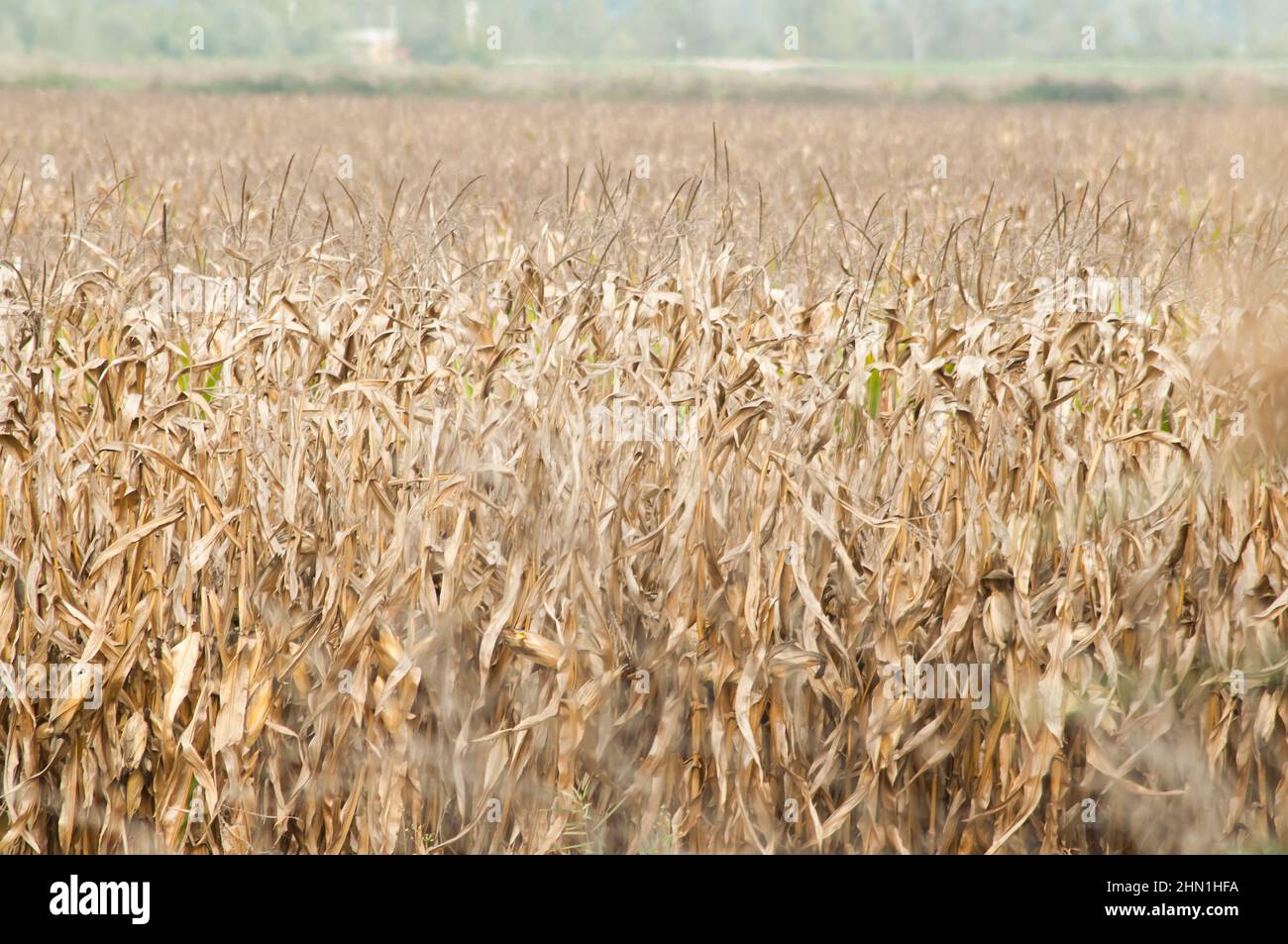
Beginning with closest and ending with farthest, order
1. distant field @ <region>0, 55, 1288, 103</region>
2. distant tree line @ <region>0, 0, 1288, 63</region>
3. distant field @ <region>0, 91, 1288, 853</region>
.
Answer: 1. distant field @ <region>0, 91, 1288, 853</region>
2. distant field @ <region>0, 55, 1288, 103</region>
3. distant tree line @ <region>0, 0, 1288, 63</region>

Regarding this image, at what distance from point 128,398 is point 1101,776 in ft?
8.17

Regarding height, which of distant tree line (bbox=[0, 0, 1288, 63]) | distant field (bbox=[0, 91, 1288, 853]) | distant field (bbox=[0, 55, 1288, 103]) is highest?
distant tree line (bbox=[0, 0, 1288, 63])

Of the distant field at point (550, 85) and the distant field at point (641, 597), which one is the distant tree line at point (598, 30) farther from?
the distant field at point (641, 597)

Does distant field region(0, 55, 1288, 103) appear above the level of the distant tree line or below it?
below

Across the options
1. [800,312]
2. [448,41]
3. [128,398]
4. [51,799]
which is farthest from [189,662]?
[448,41]

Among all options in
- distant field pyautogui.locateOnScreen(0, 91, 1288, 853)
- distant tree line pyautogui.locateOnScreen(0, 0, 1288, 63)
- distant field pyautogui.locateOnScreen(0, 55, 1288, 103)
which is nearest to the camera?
distant field pyautogui.locateOnScreen(0, 91, 1288, 853)

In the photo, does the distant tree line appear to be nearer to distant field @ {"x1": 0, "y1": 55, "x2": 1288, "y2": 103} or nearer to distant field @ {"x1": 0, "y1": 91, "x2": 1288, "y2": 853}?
distant field @ {"x1": 0, "y1": 55, "x2": 1288, "y2": 103}

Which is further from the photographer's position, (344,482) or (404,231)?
(404,231)

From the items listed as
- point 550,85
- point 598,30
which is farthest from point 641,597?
point 598,30

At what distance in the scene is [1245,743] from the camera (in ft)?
9.32

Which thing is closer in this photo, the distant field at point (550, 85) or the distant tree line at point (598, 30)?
the distant field at point (550, 85)

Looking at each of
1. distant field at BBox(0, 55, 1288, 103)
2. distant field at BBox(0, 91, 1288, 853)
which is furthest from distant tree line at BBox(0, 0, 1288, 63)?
distant field at BBox(0, 91, 1288, 853)

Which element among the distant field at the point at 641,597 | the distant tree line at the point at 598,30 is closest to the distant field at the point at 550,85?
the distant field at the point at 641,597
